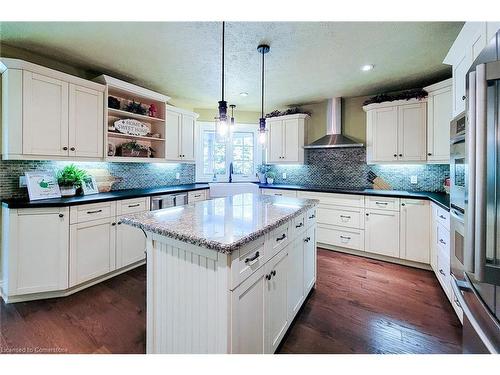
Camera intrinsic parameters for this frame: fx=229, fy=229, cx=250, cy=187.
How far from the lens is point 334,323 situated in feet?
6.13

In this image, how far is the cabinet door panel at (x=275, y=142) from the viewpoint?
14.3 feet

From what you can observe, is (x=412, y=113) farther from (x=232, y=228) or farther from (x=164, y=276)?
(x=164, y=276)

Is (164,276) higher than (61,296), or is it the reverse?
(164,276)

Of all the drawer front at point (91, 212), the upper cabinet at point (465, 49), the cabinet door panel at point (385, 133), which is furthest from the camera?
the cabinet door panel at point (385, 133)

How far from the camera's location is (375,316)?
77.2 inches

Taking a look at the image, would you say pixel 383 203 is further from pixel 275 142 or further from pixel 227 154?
pixel 227 154

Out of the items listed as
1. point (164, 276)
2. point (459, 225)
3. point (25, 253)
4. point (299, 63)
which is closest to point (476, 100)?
point (459, 225)

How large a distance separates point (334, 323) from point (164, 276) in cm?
143

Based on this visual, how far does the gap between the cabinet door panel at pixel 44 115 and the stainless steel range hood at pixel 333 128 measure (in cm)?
343

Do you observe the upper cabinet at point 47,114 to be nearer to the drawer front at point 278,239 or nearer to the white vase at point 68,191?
the white vase at point 68,191

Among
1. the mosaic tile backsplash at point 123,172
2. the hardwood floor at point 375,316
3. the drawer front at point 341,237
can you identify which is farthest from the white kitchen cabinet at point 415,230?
the mosaic tile backsplash at point 123,172

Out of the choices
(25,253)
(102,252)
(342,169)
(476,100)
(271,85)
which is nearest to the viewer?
(476,100)

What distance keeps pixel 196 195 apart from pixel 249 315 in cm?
274

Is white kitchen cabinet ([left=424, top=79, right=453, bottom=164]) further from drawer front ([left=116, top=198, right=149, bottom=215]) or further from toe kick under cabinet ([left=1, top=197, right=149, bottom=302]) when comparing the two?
toe kick under cabinet ([left=1, top=197, right=149, bottom=302])
